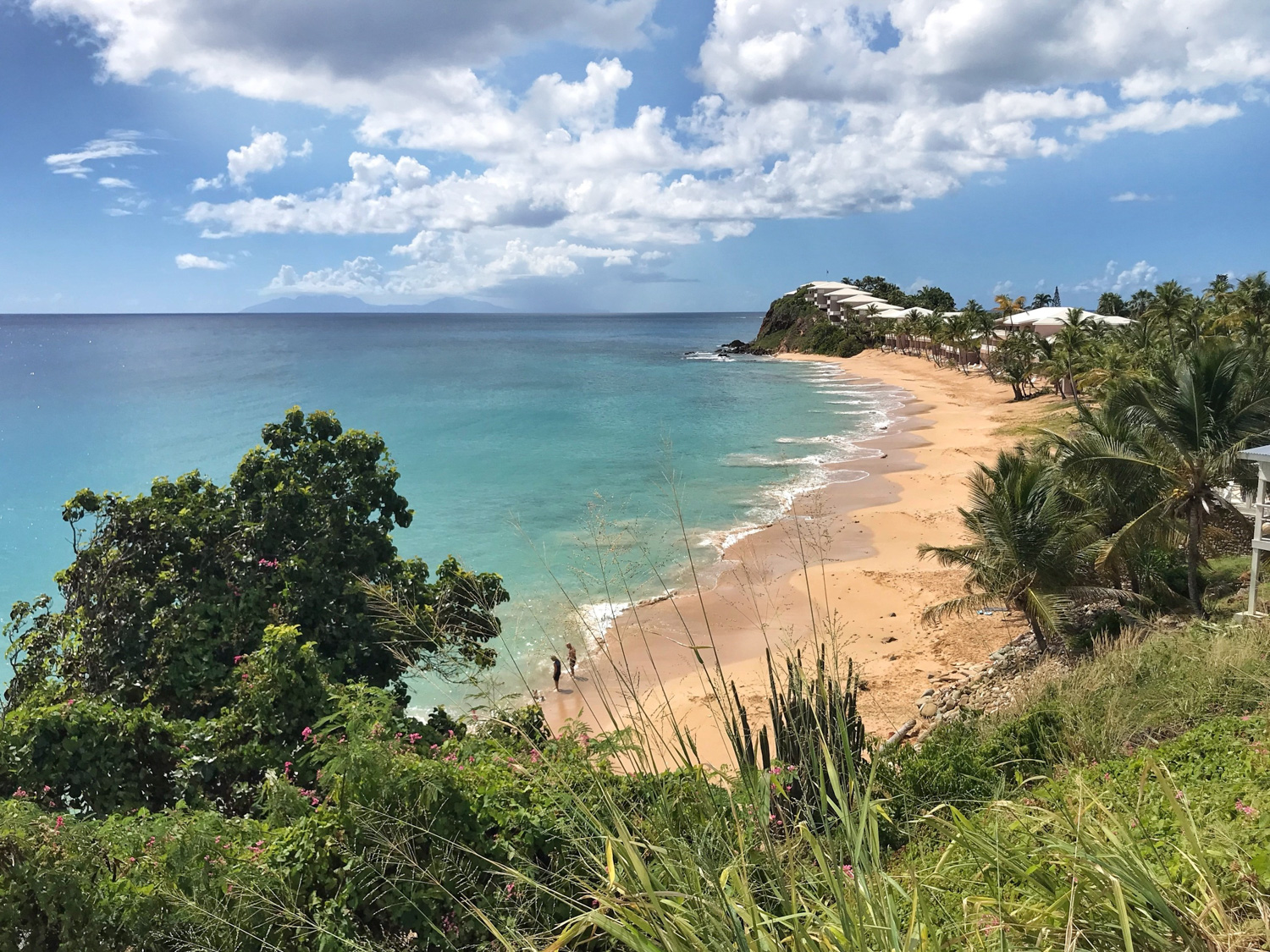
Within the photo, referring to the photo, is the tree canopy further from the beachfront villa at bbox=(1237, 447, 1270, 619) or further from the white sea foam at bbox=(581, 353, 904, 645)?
the beachfront villa at bbox=(1237, 447, 1270, 619)

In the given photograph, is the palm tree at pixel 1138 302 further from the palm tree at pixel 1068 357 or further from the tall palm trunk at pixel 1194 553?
the tall palm trunk at pixel 1194 553

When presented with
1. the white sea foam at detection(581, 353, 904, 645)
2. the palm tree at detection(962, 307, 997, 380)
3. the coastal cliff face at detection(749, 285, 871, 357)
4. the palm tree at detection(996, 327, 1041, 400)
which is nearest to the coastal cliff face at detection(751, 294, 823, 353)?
the coastal cliff face at detection(749, 285, 871, 357)

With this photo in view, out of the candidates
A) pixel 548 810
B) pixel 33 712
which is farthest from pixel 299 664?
pixel 548 810

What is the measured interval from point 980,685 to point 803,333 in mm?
91178

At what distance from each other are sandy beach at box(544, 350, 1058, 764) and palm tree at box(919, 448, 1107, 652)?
77.4 inches

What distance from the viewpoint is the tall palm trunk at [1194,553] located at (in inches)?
488

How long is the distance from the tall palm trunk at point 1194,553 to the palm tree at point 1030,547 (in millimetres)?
1405

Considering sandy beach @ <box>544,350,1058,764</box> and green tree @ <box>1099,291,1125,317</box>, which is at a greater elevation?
green tree @ <box>1099,291,1125,317</box>

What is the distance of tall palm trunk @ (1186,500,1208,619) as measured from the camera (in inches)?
488

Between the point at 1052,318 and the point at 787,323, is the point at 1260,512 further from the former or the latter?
the point at 787,323

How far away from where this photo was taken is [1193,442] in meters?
12.4

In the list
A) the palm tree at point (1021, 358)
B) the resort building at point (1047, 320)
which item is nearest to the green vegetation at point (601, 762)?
the palm tree at point (1021, 358)

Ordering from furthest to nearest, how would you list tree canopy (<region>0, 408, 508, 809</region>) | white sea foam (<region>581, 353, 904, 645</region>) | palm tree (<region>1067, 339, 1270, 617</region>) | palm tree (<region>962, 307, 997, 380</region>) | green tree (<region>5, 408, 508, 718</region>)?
palm tree (<region>962, 307, 997, 380</region>) < white sea foam (<region>581, 353, 904, 645</region>) < palm tree (<region>1067, 339, 1270, 617</region>) < green tree (<region>5, 408, 508, 718</region>) < tree canopy (<region>0, 408, 508, 809</region>)

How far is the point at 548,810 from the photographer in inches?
200
